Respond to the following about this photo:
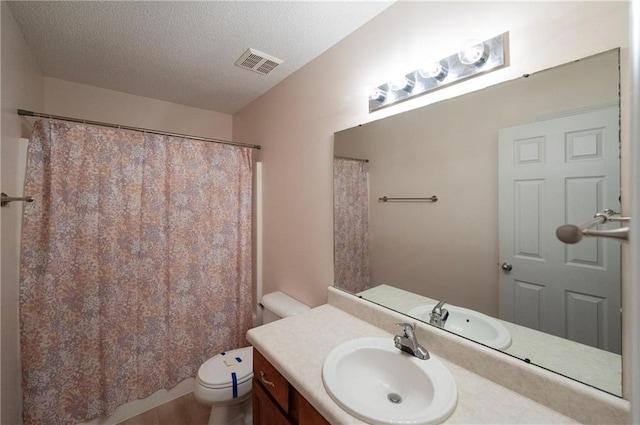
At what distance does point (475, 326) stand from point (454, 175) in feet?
1.95

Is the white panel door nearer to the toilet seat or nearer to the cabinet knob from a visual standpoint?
the cabinet knob

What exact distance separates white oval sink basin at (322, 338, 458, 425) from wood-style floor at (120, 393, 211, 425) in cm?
145

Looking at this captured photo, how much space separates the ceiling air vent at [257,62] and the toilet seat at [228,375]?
76.9 inches

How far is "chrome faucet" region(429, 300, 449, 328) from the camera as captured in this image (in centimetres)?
107

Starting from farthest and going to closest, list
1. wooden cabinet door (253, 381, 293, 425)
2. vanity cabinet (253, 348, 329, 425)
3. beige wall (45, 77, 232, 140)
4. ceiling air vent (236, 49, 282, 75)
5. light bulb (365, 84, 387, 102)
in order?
beige wall (45, 77, 232, 140) < ceiling air vent (236, 49, 282, 75) < light bulb (365, 84, 387, 102) < wooden cabinet door (253, 381, 293, 425) < vanity cabinet (253, 348, 329, 425)

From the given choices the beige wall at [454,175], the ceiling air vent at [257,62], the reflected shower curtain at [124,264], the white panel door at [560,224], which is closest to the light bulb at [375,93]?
the beige wall at [454,175]

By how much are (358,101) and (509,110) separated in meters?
0.73

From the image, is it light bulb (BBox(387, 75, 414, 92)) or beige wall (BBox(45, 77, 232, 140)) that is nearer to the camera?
light bulb (BBox(387, 75, 414, 92))

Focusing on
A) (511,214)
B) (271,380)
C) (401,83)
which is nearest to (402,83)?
(401,83)

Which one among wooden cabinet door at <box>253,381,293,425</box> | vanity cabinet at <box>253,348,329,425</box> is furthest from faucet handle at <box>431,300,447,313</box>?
wooden cabinet door at <box>253,381,293,425</box>

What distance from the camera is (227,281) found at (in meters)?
2.16

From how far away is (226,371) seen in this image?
1.57m

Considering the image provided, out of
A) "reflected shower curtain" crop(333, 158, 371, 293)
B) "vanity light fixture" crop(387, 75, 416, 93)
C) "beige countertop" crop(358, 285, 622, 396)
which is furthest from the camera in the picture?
"reflected shower curtain" crop(333, 158, 371, 293)

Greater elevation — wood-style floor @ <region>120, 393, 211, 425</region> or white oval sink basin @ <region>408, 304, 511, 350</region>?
white oval sink basin @ <region>408, 304, 511, 350</region>
